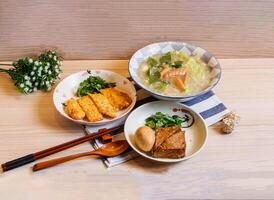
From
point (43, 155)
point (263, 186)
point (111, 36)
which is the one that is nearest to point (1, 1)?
point (111, 36)

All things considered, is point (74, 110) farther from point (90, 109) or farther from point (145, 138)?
point (145, 138)

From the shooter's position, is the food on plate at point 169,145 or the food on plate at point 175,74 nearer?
the food on plate at point 169,145

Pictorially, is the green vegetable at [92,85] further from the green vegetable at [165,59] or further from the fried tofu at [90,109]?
the green vegetable at [165,59]

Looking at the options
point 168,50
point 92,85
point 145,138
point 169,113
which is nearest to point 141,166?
point 145,138

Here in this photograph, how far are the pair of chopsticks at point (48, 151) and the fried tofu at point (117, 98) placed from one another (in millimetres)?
68

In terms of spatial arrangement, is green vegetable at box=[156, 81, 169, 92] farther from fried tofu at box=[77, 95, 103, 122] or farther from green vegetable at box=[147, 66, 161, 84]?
fried tofu at box=[77, 95, 103, 122]

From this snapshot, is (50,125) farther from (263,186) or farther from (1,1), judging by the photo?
(263,186)

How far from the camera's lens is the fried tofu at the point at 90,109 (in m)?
0.91

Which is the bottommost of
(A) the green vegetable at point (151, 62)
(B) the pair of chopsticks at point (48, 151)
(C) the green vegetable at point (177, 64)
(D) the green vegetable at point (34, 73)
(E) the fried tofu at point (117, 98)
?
(B) the pair of chopsticks at point (48, 151)

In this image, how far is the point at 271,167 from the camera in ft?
2.76

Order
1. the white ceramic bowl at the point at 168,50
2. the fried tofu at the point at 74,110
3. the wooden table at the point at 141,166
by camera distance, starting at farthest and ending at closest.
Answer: the white ceramic bowl at the point at 168,50 → the fried tofu at the point at 74,110 → the wooden table at the point at 141,166

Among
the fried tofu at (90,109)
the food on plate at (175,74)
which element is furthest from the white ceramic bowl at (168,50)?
the fried tofu at (90,109)

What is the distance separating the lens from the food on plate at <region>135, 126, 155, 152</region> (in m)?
0.83

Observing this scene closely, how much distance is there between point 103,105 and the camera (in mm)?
932
